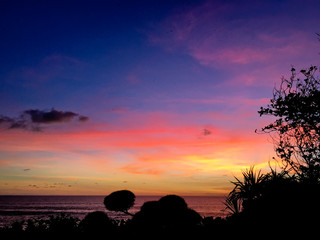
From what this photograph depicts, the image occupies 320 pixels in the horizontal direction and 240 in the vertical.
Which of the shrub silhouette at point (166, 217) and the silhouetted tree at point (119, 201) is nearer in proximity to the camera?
the shrub silhouette at point (166, 217)

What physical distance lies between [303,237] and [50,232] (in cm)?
968

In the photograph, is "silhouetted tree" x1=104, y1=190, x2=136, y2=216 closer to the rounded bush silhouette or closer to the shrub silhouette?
the rounded bush silhouette

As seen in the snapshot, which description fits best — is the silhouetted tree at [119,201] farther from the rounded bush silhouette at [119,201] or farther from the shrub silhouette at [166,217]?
the shrub silhouette at [166,217]

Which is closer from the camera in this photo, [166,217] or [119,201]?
[166,217]

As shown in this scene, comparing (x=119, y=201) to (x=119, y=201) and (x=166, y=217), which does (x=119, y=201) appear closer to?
(x=119, y=201)

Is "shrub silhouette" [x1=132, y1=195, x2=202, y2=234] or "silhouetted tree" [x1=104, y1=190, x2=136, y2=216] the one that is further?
"silhouetted tree" [x1=104, y1=190, x2=136, y2=216]

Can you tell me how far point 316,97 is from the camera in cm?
1352

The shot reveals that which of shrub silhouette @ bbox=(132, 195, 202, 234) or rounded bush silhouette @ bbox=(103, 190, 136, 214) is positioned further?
rounded bush silhouette @ bbox=(103, 190, 136, 214)

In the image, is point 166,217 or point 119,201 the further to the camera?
point 119,201

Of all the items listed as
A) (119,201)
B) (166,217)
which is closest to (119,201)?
(119,201)

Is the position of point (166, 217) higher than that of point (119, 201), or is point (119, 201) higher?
point (119, 201)

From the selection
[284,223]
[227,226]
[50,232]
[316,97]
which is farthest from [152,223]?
[316,97]

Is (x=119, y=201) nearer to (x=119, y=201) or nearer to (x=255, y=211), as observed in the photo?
(x=119, y=201)

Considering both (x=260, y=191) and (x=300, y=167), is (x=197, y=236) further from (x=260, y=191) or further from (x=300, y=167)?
(x=300, y=167)
